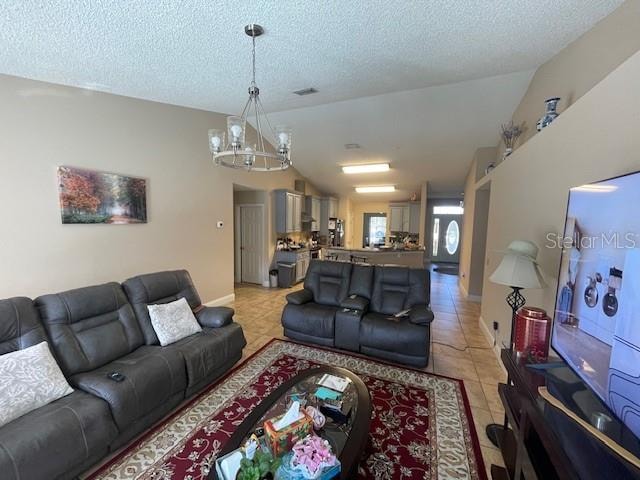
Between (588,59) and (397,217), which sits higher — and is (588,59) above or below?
above

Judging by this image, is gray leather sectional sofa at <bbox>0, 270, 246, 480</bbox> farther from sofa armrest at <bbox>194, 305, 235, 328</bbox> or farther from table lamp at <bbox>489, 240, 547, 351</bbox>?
table lamp at <bbox>489, 240, 547, 351</bbox>

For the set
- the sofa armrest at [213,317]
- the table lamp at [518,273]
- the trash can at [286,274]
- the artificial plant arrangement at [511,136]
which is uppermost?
the artificial plant arrangement at [511,136]

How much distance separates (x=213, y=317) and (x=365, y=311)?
177cm

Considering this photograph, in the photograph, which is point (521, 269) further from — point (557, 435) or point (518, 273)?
point (557, 435)

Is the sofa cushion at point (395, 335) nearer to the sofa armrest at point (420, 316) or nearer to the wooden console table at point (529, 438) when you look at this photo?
the sofa armrest at point (420, 316)

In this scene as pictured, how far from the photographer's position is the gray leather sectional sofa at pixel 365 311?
296 centimetres

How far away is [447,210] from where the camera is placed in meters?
10.1

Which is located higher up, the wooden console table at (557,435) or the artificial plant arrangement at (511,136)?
the artificial plant arrangement at (511,136)

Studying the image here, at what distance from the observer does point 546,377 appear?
146 centimetres

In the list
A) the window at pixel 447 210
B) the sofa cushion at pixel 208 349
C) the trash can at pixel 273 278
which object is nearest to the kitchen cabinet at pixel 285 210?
the trash can at pixel 273 278

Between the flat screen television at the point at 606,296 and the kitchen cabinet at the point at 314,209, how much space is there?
656 centimetres


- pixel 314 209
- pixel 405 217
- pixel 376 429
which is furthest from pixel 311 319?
pixel 405 217

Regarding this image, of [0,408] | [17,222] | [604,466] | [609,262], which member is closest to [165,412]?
[0,408]

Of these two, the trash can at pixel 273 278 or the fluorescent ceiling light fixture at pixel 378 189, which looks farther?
the fluorescent ceiling light fixture at pixel 378 189
